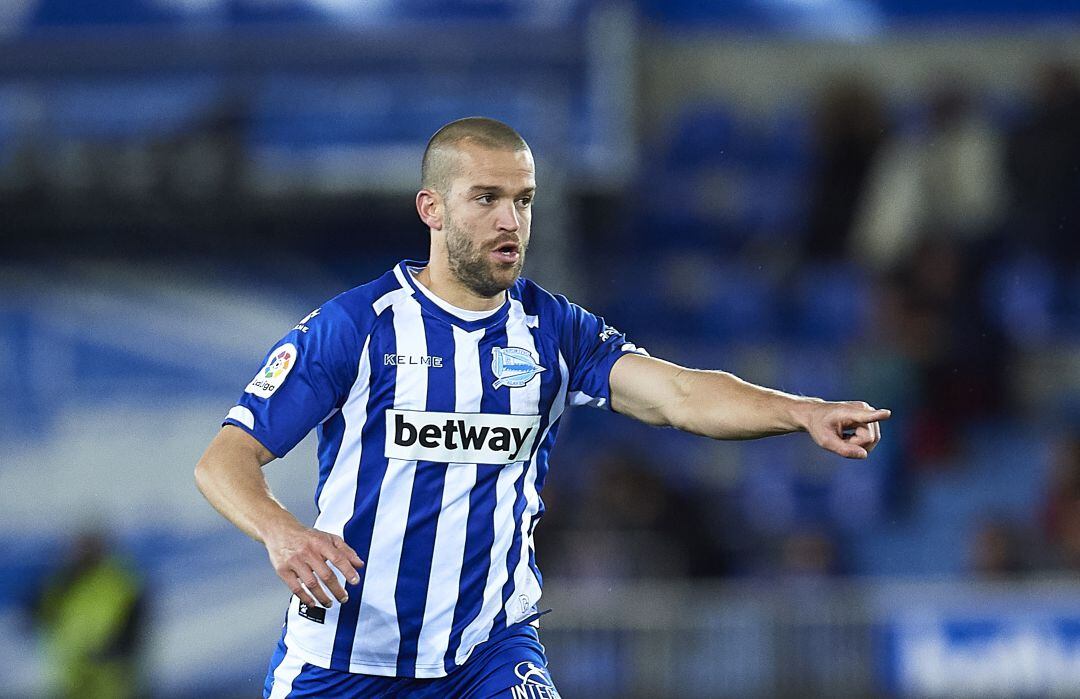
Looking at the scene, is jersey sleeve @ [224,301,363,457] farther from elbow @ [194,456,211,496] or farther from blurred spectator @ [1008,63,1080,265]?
blurred spectator @ [1008,63,1080,265]

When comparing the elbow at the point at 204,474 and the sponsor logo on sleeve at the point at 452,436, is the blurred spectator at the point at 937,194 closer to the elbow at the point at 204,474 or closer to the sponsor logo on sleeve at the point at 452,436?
the sponsor logo on sleeve at the point at 452,436

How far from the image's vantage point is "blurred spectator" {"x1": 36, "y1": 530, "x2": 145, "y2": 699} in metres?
12.4

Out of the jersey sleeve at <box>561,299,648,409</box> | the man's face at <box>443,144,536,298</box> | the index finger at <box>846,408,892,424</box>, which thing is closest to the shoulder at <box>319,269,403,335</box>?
the man's face at <box>443,144,536,298</box>

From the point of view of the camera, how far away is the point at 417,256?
14.7 metres

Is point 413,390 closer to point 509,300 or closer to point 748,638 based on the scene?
point 509,300

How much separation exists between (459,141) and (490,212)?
236 mm

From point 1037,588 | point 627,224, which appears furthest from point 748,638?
point 627,224

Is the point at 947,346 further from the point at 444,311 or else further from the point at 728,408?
the point at 444,311

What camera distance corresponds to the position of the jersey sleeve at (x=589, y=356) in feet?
17.0

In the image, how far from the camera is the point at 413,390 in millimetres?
4922

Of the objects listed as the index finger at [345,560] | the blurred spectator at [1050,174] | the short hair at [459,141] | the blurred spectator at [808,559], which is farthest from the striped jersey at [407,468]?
the blurred spectator at [1050,174]

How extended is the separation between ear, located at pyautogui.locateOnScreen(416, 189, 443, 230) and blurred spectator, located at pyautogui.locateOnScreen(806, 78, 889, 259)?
959 centimetres

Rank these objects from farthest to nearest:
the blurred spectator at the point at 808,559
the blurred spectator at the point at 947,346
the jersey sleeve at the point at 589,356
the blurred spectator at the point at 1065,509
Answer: the blurred spectator at the point at 947,346, the blurred spectator at the point at 1065,509, the blurred spectator at the point at 808,559, the jersey sleeve at the point at 589,356

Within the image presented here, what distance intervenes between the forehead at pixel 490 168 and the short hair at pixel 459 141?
0.06 feet
